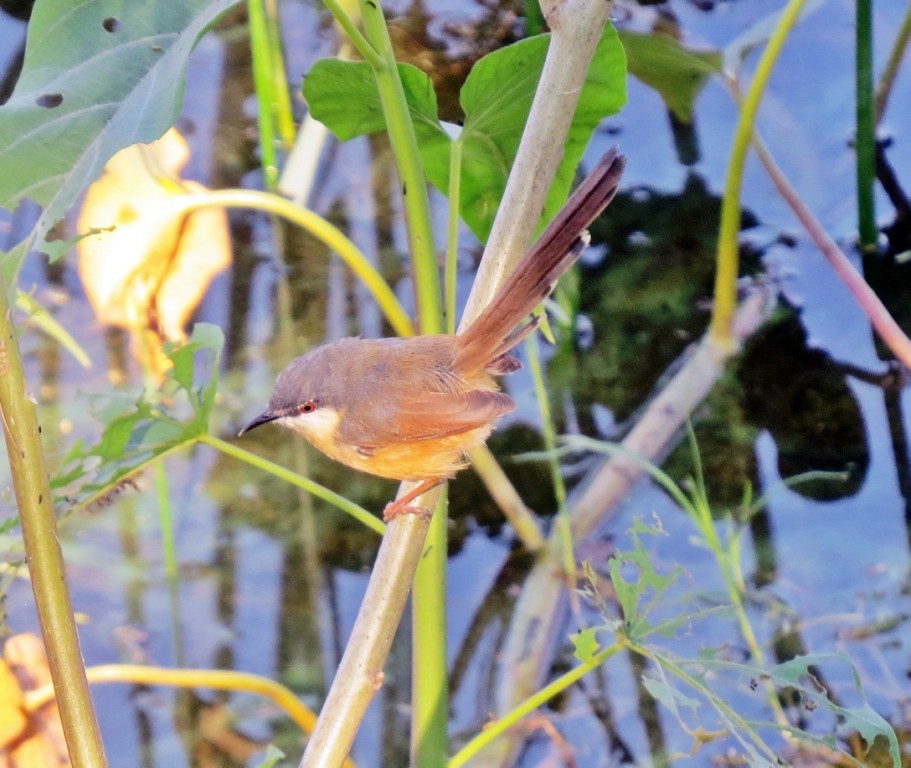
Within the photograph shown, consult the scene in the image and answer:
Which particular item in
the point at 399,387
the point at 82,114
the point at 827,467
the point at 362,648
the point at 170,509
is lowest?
the point at 170,509

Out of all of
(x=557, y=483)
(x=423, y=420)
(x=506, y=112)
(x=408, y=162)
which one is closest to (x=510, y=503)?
(x=557, y=483)

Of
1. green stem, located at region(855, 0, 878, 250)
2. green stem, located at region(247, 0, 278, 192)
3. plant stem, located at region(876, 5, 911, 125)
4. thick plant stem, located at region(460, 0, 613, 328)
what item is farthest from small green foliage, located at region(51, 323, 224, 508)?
plant stem, located at region(876, 5, 911, 125)

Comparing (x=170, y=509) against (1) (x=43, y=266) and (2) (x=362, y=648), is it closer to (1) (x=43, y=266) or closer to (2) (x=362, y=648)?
(1) (x=43, y=266)

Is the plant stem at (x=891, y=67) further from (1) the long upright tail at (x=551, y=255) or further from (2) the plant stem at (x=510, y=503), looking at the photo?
(1) the long upright tail at (x=551, y=255)

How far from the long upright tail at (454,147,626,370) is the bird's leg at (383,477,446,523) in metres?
0.18

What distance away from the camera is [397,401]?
1.19 meters

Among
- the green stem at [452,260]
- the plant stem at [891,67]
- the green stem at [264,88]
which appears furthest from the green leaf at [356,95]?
the plant stem at [891,67]

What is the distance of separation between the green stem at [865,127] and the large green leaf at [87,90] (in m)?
1.22

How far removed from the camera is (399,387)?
119cm

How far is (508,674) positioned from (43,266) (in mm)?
1275

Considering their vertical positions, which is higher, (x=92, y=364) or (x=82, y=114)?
(x=82, y=114)

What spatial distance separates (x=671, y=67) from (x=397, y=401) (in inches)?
43.7

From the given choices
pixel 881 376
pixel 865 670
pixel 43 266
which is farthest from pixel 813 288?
pixel 43 266

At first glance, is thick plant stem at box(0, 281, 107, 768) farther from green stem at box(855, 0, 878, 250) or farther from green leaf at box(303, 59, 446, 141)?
green stem at box(855, 0, 878, 250)
